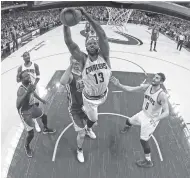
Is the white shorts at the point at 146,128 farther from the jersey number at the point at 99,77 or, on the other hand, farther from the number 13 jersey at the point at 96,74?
the jersey number at the point at 99,77

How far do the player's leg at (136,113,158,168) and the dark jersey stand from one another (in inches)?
55.2

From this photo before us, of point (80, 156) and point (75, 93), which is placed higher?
point (75, 93)

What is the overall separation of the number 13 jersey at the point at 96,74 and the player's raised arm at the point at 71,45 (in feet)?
0.62

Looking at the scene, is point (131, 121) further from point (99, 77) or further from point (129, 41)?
point (129, 41)

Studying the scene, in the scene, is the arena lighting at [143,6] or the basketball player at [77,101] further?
the basketball player at [77,101]

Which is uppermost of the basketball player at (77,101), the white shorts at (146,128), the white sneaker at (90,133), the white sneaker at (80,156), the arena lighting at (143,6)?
the arena lighting at (143,6)

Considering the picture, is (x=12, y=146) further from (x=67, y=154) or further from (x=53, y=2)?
(x=53, y=2)

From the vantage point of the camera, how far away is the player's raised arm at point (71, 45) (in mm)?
2900

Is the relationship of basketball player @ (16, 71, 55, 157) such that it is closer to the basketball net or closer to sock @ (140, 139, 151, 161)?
sock @ (140, 139, 151, 161)

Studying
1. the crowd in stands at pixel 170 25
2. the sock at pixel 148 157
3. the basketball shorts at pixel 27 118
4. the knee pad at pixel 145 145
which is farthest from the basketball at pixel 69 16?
the crowd in stands at pixel 170 25

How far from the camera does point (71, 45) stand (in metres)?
3.03

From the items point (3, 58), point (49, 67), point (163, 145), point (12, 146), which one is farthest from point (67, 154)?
point (3, 58)

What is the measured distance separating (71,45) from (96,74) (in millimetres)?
661

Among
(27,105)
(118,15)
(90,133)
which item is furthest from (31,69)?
(118,15)
